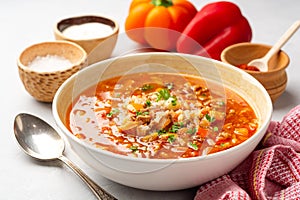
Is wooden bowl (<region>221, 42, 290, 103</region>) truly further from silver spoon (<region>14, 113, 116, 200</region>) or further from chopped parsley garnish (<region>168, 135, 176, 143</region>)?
silver spoon (<region>14, 113, 116, 200</region>)

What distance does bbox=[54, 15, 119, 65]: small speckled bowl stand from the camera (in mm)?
3127

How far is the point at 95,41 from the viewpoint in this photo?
3.13 metres

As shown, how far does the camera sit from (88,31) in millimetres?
3273

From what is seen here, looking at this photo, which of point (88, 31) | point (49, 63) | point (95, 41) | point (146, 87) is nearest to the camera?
point (146, 87)

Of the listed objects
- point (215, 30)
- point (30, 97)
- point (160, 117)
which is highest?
point (160, 117)

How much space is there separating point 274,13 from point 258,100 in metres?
1.52

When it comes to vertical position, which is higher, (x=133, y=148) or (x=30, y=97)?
(x=133, y=148)

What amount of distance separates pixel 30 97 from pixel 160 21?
89 centimetres

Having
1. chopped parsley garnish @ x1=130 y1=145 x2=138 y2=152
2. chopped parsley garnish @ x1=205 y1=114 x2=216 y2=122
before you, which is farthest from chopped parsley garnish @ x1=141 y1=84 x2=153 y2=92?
chopped parsley garnish @ x1=130 y1=145 x2=138 y2=152

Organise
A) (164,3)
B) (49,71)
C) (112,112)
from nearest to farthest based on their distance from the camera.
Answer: (112,112) < (49,71) < (164,3)

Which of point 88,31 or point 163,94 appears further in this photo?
point 88,31

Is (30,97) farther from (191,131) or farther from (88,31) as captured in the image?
(191,131)

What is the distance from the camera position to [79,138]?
2.26m

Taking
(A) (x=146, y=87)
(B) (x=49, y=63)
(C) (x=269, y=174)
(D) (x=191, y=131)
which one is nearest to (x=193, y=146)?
(D) (x=191, y=131)
